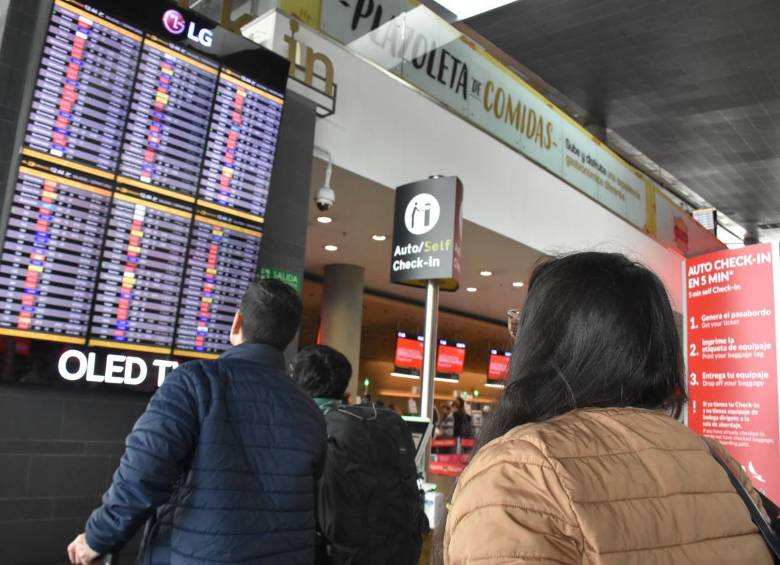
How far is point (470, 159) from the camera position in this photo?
20.6 feet

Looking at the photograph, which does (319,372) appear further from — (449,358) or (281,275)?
(449,358)

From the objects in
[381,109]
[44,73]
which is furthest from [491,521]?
[381,109]

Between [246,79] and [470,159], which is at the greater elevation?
[470,159]

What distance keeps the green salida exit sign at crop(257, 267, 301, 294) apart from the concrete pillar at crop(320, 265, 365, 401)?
499 centimetres

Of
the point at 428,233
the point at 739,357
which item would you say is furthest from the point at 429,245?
the point at 739,357

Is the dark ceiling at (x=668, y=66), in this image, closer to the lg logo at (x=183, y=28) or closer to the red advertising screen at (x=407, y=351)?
the red advertising screen at (x=407, y=351)

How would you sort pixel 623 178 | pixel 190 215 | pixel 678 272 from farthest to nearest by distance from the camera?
pixel 678 272, pixel 623 178, pixel 190 215

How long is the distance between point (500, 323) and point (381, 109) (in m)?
9.17

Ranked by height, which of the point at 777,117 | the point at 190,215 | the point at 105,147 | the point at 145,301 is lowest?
the point at 145,301

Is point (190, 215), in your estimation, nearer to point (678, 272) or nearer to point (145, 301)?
point (145, 301)

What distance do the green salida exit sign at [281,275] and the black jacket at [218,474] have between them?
76.5 inches

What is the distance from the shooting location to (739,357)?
4145 millimetres

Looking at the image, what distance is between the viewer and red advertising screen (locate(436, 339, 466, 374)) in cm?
1385

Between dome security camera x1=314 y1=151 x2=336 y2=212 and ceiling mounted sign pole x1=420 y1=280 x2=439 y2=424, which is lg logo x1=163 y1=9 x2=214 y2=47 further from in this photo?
ceiling mounted sign pole x1=420 y1=280 x2=439 y2=424
